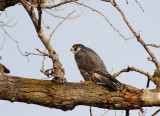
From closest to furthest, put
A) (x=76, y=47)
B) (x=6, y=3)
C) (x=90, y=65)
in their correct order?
1. (x=6, y=3)
2. (x=90, y=65)
3. (x=76, y=47)

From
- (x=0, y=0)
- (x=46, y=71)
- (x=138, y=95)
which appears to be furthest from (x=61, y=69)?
(x=0, y=0)

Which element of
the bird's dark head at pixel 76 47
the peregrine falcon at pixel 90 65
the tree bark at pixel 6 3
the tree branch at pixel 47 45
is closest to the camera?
the tree branch at pixel 47 45

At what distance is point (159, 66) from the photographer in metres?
3.46

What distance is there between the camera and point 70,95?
10.2 feet

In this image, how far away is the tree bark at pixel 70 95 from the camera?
3.02 metres

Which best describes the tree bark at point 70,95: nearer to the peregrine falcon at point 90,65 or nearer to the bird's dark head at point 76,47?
the peregrine falcon at point 90,65

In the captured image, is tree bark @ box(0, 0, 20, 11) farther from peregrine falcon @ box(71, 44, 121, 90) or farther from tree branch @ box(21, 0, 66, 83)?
peregrine falcon @ box(71, 44, 121, 90)

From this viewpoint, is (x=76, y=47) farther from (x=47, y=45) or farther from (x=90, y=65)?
(x=47, y=45)

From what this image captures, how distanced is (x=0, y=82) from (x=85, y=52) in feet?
7.18

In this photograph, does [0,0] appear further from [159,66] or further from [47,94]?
[159,66]

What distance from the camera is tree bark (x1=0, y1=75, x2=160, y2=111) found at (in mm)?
3016

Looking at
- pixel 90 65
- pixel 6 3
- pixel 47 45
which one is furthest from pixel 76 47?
pixel 47 45

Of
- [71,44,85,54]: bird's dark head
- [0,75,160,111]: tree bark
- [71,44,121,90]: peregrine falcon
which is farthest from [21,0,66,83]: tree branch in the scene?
[71,44,85,54]: bird's dark head

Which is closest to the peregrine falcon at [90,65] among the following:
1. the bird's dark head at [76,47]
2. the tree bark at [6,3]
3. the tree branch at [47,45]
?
the bird's dark head at [76,47]
